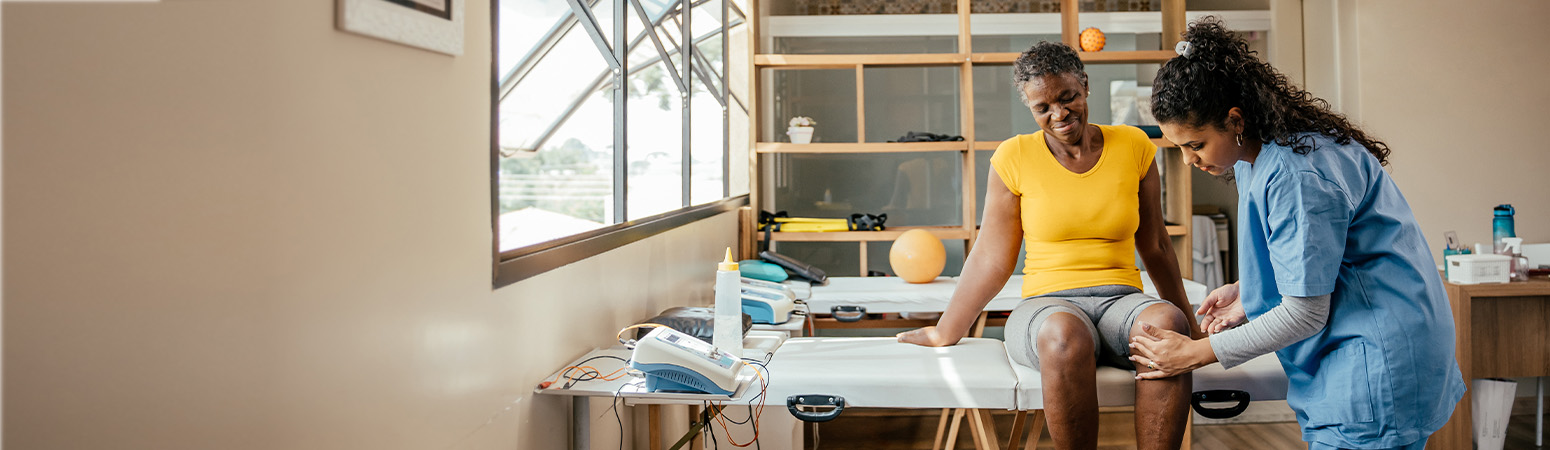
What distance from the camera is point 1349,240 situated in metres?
1.41

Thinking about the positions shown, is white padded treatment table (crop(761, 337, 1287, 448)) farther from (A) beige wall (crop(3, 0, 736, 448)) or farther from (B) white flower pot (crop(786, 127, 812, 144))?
(B) white flower pot (crop(786, 127, 812, 144))

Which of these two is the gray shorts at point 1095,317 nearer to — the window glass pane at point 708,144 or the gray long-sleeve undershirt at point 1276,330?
the gray long-sleeve undershirt at point 1276,330

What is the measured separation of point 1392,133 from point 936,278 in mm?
2250

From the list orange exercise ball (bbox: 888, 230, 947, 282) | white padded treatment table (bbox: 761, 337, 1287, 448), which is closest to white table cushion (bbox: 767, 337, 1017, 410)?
white padded treatment table (bbox: 761, 337, 1287, 448)

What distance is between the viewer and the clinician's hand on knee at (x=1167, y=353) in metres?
1.58

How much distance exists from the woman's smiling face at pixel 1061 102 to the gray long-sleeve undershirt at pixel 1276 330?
65 centimetres

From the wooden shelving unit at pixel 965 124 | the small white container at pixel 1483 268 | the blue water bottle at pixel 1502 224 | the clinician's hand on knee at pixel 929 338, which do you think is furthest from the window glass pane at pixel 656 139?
the blue water bottle at pixel 1502 224

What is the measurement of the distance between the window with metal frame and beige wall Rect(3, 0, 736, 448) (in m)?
0.39

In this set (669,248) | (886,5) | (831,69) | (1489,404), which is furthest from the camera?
(886,5)

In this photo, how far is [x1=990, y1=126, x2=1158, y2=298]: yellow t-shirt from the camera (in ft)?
6.62

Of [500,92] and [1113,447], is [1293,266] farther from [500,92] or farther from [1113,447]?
[1113,447]

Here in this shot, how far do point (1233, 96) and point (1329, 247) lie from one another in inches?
10.9

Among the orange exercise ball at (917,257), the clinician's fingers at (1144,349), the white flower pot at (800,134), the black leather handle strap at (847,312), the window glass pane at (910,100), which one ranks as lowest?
the black leather handle strap at (847,312)

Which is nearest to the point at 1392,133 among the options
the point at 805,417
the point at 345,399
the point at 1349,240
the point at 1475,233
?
the point at 1475,233
